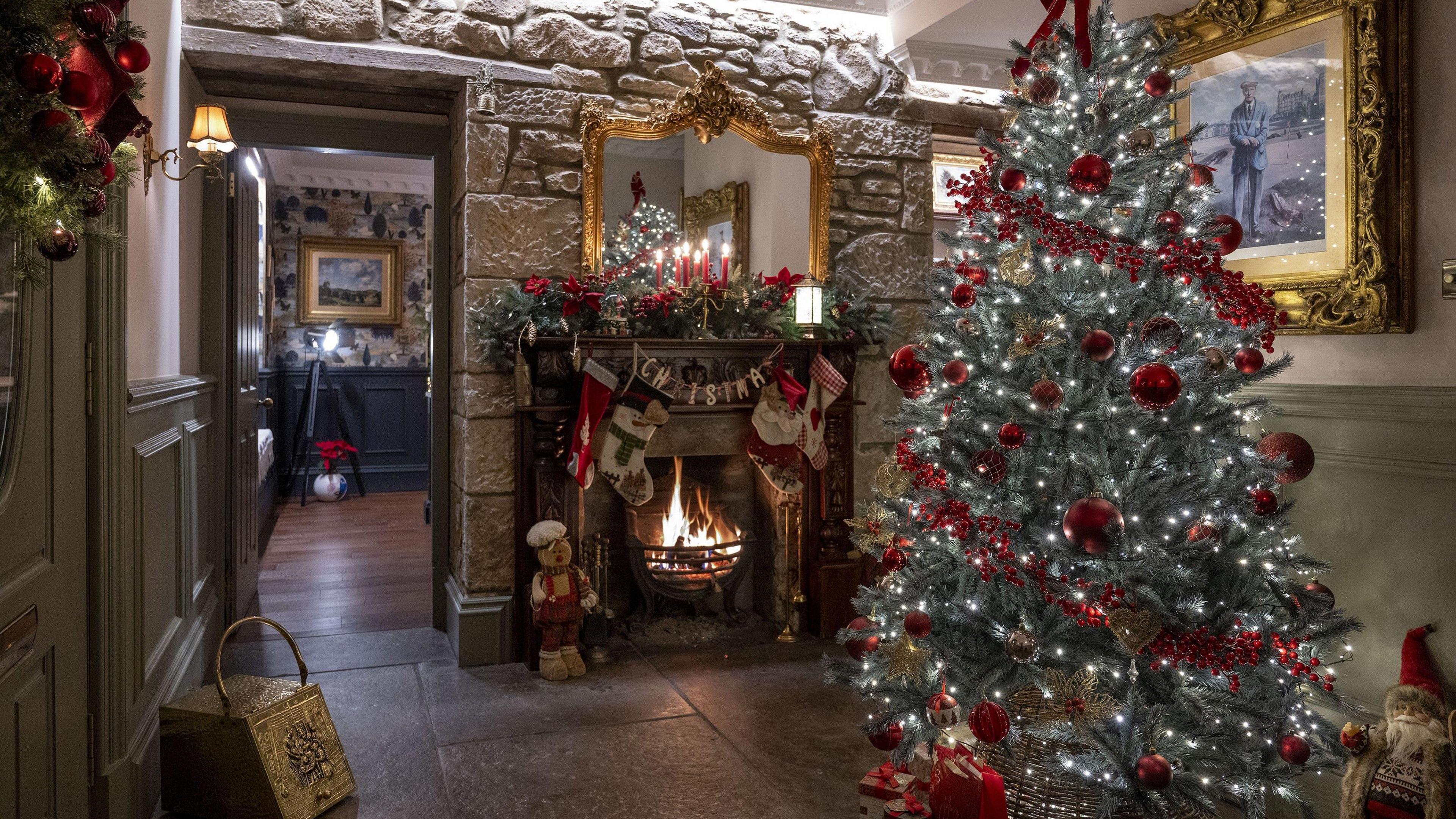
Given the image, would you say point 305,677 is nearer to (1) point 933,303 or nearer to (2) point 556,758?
(2) point 556,758

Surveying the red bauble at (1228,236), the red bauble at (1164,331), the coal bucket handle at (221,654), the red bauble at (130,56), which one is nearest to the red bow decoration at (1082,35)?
the red bauble at (1228,236)

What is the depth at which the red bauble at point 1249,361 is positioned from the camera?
2.12 m

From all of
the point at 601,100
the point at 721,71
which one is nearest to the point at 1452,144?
the point at 721,71

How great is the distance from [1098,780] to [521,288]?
2.44 meters

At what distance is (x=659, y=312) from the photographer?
3.51 metres

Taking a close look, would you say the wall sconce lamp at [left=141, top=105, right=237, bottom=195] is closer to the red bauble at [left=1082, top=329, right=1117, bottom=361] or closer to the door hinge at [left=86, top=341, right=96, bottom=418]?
the door hinge at [left=86, top=341, right=96, bottom=418]

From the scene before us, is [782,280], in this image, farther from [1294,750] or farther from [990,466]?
[1294,750]

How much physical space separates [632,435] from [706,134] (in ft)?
3.86

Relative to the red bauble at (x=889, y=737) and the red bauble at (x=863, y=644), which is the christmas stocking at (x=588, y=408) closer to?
the red bauble at (x=863, y=644)

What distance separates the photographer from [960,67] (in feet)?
13.0

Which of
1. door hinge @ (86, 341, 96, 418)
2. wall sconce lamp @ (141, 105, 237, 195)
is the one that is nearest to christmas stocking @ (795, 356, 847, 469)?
wall sconce lamp @ (141, 105, 237, 195)

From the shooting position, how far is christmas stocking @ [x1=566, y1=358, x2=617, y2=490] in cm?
343

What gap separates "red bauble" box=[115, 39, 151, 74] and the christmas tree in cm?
168

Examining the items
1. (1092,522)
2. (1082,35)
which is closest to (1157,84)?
(1082,35)
